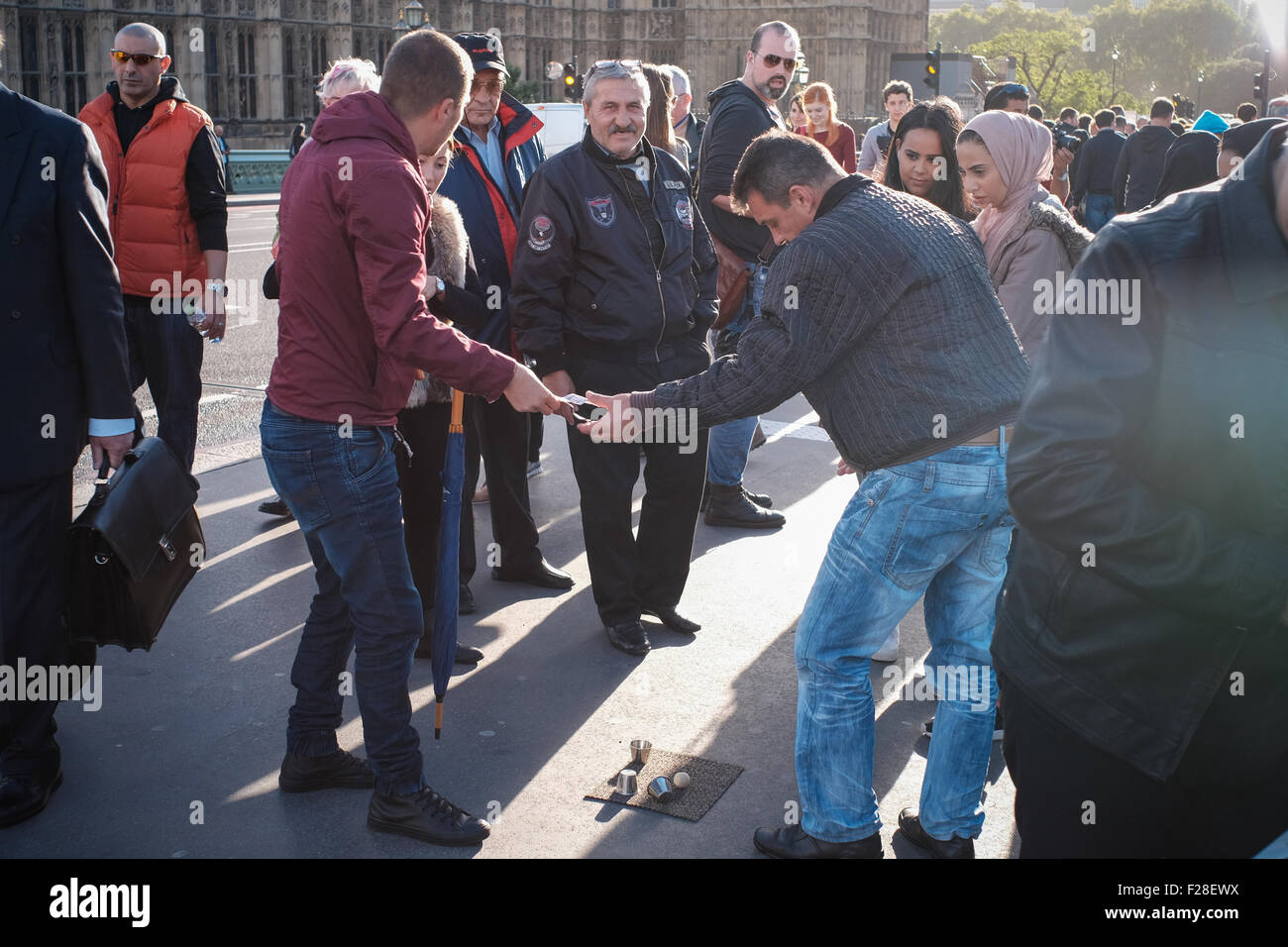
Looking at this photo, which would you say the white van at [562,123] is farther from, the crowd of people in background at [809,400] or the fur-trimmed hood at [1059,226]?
the fur-trimmed hood at [1059,226]

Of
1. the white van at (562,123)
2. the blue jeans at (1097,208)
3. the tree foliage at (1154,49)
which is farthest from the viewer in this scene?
the tree foliage at (1154,49)

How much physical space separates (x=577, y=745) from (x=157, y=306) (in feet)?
10.4

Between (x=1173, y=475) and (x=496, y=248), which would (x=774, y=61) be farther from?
(x=1173, y=475)

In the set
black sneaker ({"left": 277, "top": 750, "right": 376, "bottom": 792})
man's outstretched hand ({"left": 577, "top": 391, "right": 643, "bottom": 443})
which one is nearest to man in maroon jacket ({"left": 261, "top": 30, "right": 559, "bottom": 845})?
man's outstretched hand ({"left": 577, "top": 391, "right": 643, "bottom": 443})

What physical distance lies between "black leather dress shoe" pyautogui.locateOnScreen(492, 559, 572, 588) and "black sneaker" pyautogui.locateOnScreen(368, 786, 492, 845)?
7.23ft

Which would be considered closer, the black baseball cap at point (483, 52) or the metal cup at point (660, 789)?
the metal cup at point (660, 789)

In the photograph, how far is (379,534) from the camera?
135 inches

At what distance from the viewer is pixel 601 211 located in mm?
4957

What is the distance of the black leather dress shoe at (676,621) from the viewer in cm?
523

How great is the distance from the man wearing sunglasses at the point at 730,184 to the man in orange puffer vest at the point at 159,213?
2.37 m

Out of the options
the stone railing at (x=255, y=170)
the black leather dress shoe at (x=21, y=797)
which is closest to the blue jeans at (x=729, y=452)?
the black leather dress shoe at (x=21, y=797)

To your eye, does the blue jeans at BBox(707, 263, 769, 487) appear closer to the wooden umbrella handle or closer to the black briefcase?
the wooden umbrella handle

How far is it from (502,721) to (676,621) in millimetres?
1088

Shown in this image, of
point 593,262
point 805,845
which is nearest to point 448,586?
point 805,845
